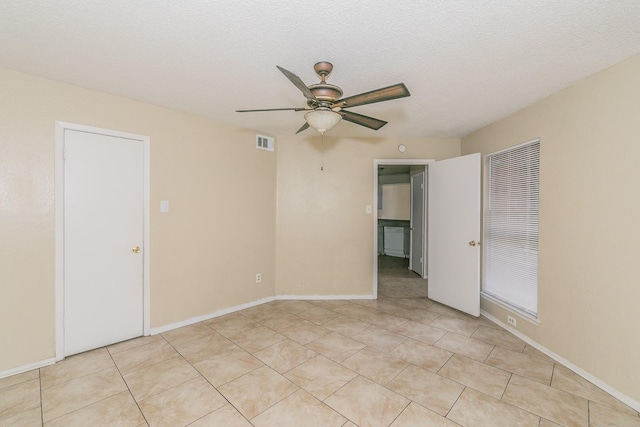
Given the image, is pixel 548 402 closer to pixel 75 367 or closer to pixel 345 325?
pixel 345 325

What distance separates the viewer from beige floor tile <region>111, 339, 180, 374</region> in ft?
7.67

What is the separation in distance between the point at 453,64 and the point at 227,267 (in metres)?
3.20

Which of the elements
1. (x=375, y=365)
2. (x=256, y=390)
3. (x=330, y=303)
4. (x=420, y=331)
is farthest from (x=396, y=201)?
(x=256, y=390)

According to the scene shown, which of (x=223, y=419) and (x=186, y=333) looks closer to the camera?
(x=223, y=419)

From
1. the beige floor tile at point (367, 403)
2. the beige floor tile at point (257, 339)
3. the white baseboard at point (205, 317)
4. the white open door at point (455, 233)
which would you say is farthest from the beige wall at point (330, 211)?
the beige floor tile at point (367, 403)

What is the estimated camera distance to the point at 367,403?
74.4 inches

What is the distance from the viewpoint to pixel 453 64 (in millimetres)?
2031

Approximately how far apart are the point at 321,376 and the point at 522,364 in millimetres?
1738

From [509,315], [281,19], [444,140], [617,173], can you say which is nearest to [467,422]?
[509,315]

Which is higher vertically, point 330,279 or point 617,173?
point 617,173

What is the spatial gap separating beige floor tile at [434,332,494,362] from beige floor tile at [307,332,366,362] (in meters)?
0.82

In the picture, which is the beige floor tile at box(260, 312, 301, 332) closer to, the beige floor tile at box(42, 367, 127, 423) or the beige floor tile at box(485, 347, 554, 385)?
the beige floor tile at box(42, 367, 127, 423)

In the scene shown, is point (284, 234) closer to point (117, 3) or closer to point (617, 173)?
point (117, 3)

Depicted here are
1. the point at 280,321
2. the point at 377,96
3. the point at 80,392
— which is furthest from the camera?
the point at 280,321
